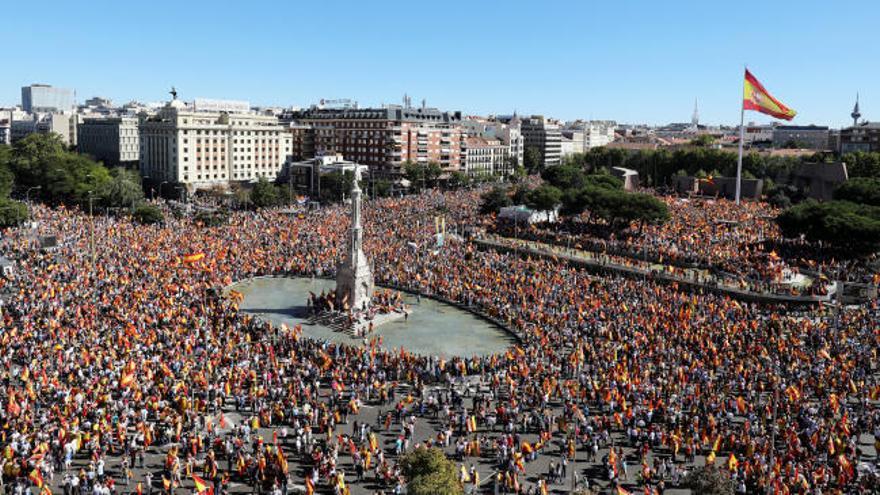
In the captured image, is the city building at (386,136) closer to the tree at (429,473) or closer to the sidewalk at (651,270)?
the sidewalk at (651,270)

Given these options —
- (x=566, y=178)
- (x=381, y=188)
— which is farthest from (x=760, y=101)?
(x=381, y=188)

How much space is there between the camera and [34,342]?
103 feet

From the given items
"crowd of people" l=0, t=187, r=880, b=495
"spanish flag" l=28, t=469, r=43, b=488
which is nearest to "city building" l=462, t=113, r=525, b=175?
"crowd of people" l=0, t=187, r=880, b=495

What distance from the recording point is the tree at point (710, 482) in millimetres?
17781

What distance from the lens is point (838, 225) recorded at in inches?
2163

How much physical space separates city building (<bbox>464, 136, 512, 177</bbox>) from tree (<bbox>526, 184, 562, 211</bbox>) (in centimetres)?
5032

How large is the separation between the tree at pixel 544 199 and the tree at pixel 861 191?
28.4 m

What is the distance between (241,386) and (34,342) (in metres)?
10.0

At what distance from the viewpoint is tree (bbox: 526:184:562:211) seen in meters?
76.0

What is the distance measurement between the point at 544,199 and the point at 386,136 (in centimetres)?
4445

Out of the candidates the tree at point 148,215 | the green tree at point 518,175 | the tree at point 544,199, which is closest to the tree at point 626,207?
the tree at point 544,199

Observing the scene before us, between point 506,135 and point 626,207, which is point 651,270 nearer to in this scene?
point 626,207

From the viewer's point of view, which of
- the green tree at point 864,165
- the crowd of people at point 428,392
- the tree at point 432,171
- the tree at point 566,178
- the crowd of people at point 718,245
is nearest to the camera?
the crowd of people at point 428,392

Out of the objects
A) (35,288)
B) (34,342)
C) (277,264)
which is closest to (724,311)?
(277,264)
